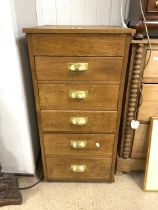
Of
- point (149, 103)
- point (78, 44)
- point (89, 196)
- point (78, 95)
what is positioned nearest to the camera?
point (78, 44)

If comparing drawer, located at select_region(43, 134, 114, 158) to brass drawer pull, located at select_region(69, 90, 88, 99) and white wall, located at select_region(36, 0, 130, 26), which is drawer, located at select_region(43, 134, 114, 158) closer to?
brass drawer pull, located at select_region(69, 90, 88, 99)

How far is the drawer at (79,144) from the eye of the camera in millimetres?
1170

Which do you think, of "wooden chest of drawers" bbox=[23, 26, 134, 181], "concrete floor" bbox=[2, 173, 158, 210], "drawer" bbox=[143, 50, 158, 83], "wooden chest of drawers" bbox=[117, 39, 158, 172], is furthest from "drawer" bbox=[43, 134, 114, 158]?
"drawer" bbox=[143, 50, 158, 83]

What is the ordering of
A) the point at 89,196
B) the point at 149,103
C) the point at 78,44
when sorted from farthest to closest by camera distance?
the point at 89,196 < the point at 149,103 < the point at 78,44

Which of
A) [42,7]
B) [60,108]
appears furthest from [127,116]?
[42,7]

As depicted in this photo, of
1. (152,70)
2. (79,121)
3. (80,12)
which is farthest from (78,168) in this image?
(80,12)

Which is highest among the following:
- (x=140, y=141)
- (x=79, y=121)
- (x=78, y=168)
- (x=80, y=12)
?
(x=80, y=12)

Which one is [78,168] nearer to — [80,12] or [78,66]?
[78,66]

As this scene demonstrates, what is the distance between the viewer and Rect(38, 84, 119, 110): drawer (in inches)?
40.6

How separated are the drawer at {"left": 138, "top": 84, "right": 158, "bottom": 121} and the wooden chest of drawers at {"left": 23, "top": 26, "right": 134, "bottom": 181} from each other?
16cm

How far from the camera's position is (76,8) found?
133 centimetres

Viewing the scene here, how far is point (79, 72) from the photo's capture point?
100 cm

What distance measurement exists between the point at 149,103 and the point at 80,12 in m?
0.73

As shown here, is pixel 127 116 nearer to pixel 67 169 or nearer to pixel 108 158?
pixel 108 158
